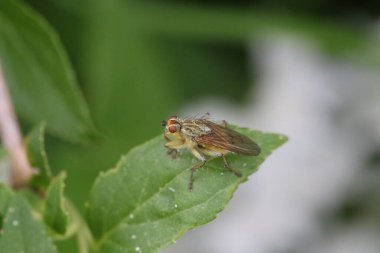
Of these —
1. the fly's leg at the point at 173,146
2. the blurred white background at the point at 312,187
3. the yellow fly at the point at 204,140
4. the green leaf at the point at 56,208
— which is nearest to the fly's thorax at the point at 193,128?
the yellow fly at the point at 204,140

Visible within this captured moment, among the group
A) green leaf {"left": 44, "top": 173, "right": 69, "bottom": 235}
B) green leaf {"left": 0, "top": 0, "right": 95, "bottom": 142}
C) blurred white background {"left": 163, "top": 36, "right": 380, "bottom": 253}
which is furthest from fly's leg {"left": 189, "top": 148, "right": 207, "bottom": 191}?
blurred white background {"left": 163, "top": 36, "right": 380, "bottom": 253}

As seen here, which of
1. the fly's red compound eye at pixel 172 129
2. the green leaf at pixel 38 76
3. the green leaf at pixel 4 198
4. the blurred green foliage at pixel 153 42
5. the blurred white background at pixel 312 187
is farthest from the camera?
the blurred green foliage at pixel 153 42

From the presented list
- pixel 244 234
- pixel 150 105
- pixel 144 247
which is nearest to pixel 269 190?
pixel 244 234

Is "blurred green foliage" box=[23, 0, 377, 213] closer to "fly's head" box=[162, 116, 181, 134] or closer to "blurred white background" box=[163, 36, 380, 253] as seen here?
"blurred white background" box=[163, 36, 380, 253]

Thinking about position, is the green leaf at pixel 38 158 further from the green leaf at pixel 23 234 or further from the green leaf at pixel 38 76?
the green leaf at pixel 38 76

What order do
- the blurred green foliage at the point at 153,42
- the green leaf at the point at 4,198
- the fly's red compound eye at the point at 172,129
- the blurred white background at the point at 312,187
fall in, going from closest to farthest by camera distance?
the green leaf at the point at 4,198, the fly's red compound eye at the point at 172,129, the blurred white background at the point at 312,187, the blurred green foliage at the point at 153,42

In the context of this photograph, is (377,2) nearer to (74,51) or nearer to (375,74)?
(375,74)

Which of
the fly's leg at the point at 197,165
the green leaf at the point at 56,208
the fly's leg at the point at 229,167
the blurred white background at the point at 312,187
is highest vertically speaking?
the fly's leg at the point at 229,167
